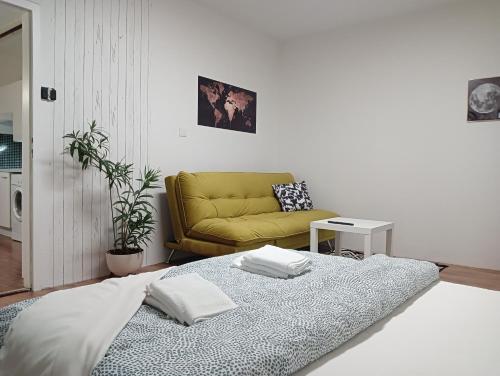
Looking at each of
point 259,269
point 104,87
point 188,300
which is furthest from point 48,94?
point 188,300

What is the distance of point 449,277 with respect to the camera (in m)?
3.47

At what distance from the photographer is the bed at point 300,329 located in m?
0.91

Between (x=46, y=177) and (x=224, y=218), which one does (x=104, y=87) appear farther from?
(x=224, y=218)

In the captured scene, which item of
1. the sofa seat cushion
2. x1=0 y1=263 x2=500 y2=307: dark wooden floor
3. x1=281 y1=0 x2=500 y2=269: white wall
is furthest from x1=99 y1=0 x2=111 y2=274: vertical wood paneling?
x1=281 y1=0 x2=500 y2=269: white wall

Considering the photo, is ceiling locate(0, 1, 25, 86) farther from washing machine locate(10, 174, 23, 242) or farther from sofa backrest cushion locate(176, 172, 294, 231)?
sofa backrest cushion locate(176, 172, 294, 231)

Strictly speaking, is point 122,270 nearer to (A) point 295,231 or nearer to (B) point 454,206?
(A) point 295,231

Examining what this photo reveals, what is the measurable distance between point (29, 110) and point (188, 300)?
232 centimetres

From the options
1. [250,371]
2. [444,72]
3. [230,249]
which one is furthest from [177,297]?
[444,72]

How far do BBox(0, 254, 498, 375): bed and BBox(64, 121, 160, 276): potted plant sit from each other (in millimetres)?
1668

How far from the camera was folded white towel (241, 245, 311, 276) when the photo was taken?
1665 mm

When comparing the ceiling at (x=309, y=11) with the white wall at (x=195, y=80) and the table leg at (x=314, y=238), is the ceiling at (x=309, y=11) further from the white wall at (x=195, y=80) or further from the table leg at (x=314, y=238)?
the table leg at (x=314, y=238)

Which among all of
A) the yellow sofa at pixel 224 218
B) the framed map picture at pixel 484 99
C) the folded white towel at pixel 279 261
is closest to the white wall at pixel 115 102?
the yellow sofa at pixel 224 218

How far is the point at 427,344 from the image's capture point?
114 cm

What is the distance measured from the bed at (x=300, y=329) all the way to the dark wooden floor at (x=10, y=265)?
6.55 ft
